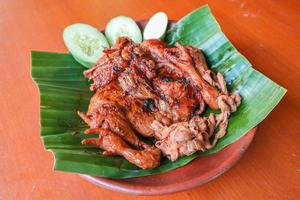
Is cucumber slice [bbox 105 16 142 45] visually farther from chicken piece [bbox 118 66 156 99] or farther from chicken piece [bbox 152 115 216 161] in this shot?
chicken piece [bbox 152 115 216 161]

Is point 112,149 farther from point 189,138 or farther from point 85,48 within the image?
point 85,48

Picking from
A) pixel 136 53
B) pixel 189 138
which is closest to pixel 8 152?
pixel 136 53

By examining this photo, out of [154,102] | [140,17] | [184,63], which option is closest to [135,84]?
[154,102]

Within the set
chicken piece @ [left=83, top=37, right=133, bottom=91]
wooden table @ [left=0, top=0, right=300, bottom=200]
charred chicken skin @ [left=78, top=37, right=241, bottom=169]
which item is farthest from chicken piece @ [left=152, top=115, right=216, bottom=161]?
chicken piece @ [left=83, top=37, right=133, bottom=91]

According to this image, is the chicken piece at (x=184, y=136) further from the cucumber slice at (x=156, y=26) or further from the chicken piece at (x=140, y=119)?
the cucumber slice at (x=156, y=26)

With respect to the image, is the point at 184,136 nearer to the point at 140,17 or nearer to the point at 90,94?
the point at 90,94
